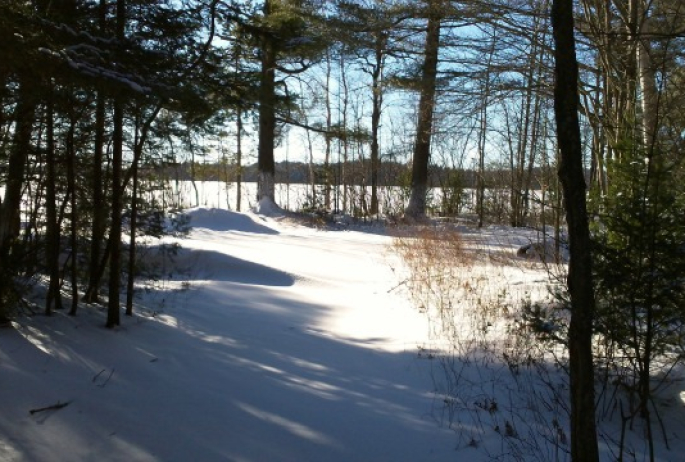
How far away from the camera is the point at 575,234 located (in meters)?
2.57

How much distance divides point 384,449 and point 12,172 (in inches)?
151

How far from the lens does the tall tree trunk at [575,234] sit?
2.54 m

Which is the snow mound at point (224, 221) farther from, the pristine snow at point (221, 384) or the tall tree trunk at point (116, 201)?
the tall tree trunk at point (116, 201)

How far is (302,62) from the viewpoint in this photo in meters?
18.5

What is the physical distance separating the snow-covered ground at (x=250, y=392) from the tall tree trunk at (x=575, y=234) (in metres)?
0.93

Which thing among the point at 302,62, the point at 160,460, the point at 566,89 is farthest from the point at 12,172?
the point at 302,62

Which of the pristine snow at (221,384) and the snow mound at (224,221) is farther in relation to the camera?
the snow mound at (224,221)

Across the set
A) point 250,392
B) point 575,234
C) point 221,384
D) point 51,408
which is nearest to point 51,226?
point 51,408

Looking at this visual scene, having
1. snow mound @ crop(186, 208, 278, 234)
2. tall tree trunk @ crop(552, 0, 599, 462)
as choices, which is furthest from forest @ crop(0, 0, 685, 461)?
snow mound @ crop(186, 208, 278, 234)

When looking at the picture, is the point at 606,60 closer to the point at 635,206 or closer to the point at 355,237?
the point at 635,206

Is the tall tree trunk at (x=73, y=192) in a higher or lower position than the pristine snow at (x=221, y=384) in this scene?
higher

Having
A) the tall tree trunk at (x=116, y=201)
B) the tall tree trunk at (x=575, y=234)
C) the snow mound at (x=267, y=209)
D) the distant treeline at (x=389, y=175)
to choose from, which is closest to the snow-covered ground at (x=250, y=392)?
the tall tree trunk at (x=116, y=201)

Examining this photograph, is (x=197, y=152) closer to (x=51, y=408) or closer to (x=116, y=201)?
(x=116, y=201)

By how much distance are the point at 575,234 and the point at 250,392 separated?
2852 millimetres
